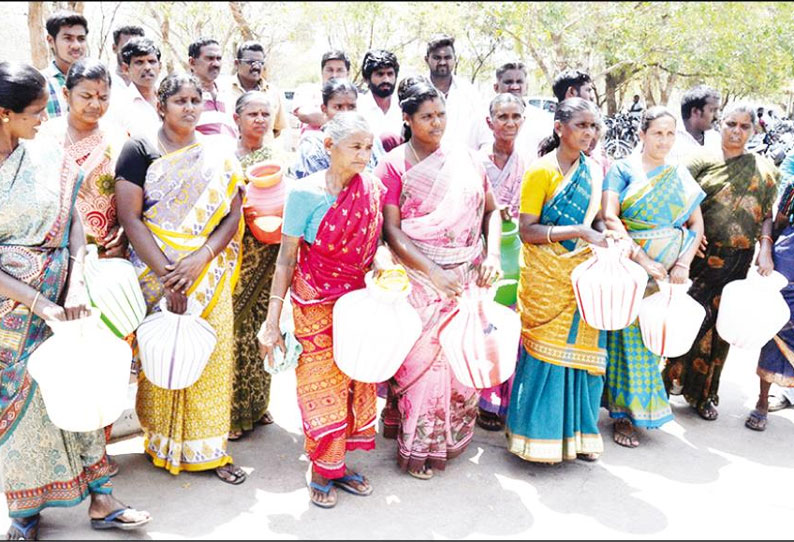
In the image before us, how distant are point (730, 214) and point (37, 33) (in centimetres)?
825

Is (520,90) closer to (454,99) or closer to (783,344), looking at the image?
(454,99)

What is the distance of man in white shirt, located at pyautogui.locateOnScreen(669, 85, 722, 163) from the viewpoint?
438 centimetres

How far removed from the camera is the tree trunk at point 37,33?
847cm

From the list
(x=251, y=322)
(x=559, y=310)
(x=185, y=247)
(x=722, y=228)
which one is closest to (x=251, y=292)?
(x=251, y=322)

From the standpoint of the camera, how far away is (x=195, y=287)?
3291 millimetres

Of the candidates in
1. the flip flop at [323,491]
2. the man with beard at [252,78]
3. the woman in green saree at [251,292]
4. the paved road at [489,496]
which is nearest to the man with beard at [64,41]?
the man with beard at [252,78]

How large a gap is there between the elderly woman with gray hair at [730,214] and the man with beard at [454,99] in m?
1.42

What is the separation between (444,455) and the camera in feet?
11.8

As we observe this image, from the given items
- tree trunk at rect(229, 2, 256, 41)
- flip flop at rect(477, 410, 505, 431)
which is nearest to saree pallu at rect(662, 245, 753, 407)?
Answer: flip flop at rect(477, 410, 505, 431)

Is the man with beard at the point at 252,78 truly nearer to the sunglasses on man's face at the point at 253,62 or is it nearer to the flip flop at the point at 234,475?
the sunglasses on man's face at the point at 253,62

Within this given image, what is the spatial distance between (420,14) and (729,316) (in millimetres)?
18830

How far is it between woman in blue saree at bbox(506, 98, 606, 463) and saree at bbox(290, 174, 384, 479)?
0.87 m

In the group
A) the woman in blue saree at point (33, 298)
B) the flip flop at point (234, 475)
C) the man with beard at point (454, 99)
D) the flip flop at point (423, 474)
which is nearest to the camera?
the woman in blue saree at point (33, 298)

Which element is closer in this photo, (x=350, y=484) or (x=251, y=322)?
(x=350, y=484)
